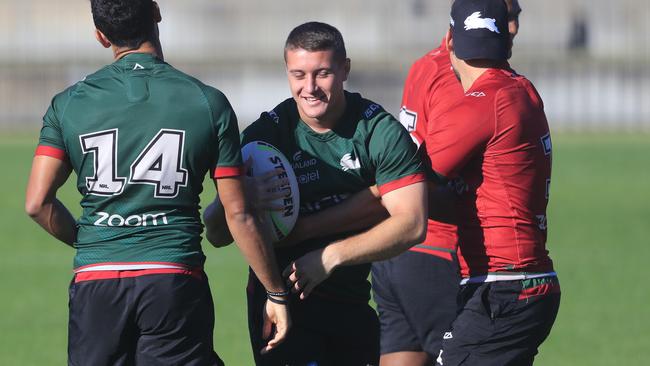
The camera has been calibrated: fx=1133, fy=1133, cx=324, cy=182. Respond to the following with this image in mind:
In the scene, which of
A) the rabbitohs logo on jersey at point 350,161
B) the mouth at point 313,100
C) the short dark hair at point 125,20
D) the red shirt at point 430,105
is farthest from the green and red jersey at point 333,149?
the red shirt at point 430,105

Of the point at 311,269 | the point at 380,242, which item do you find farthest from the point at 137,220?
the point at 380,242

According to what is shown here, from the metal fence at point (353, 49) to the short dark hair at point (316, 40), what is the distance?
22301 millimetres

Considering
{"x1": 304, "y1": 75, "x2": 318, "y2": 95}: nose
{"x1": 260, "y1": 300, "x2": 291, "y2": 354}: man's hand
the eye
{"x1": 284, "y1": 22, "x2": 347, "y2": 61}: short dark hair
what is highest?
{"x1": 284, "y1": 22, "x2": 347, "y2": 61}: short dark hair

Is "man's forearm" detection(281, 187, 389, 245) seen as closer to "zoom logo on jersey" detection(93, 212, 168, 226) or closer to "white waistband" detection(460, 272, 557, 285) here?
"white waistband" detection(460, 272, 557, 285)

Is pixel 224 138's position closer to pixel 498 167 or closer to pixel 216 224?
pixel 216 224

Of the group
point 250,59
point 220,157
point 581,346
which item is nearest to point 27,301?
point 581,346

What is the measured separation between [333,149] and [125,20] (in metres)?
1.12

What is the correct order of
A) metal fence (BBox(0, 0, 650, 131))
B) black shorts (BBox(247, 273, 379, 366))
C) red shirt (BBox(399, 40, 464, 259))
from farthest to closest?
metal fence (BBox(0, 0, 650, 131))
red shirt (BBox(399, 40, 464, 259))
black shorts (BBox(247, 273, 379, 366))

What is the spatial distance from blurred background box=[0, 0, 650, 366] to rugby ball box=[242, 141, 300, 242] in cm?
854

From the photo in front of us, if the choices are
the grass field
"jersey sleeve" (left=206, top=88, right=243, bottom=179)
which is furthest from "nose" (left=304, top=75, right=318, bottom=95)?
the grass field

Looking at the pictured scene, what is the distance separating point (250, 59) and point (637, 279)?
1739 centimetres

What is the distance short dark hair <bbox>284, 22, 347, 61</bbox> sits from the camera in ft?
16.3

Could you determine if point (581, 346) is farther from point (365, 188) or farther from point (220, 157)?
point (220, 157)

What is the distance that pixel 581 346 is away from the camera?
30.2ft
